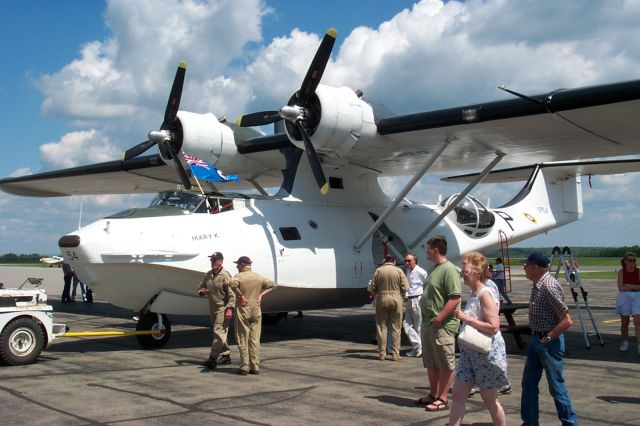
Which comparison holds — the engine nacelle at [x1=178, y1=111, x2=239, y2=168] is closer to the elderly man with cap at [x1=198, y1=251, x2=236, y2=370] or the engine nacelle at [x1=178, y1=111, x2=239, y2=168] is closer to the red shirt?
the elderly man with cap at [x1=198, y1=251, x2=236, y2=370]

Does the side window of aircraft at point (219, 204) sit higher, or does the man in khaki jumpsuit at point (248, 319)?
the side window of aircraft at point (219, 204)

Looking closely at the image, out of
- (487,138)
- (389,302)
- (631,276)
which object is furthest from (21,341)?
(631,276)

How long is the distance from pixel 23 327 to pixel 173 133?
6.34 m

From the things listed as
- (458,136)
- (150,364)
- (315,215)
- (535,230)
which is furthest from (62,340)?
(535,230)

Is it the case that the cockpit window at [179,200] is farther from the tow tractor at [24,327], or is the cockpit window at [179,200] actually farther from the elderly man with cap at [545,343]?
the elderly man with cap at [545,343]

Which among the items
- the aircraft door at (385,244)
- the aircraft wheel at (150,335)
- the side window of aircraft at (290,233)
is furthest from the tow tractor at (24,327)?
the aircraft door at (385,244)

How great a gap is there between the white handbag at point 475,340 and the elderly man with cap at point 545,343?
1.83 ft

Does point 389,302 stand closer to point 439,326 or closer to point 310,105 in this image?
point 439,326

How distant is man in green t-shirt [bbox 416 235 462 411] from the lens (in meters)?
6.46

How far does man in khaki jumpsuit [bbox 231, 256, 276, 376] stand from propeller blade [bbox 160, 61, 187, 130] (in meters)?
6.39

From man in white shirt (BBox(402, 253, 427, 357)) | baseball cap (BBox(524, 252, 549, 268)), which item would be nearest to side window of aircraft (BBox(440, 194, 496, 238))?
man in white shirt (BBox(402, 253, 427, 357))

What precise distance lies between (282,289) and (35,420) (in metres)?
6.45

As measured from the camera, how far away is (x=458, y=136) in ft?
40.4

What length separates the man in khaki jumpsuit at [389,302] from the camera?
393 inches
